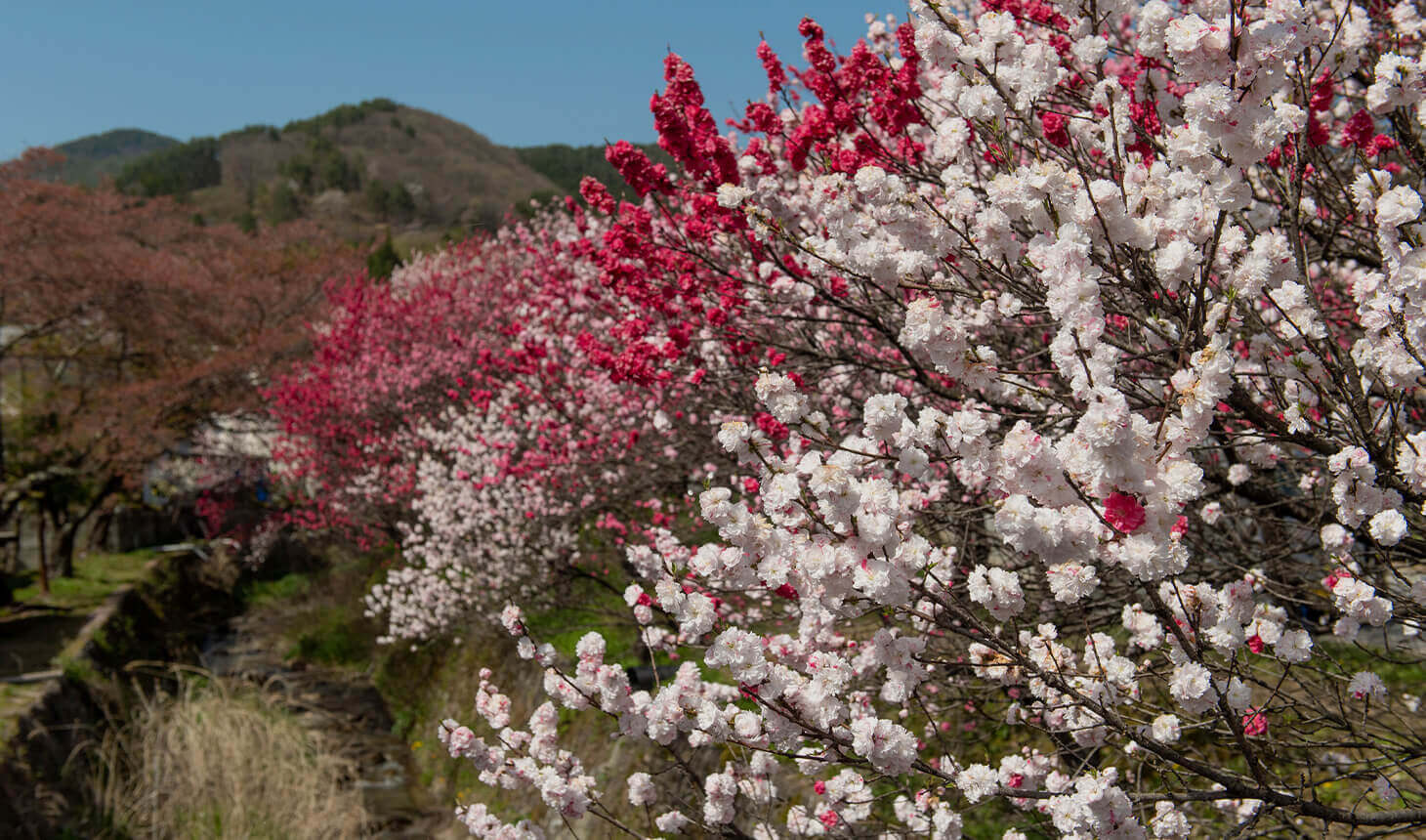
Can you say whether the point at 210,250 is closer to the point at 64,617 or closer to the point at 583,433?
the point at 64,617

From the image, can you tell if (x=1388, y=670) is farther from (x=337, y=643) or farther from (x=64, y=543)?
(x=64, y=543)

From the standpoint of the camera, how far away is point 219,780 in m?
7.43

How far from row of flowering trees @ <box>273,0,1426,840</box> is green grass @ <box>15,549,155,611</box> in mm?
12079

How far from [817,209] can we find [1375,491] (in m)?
3.18

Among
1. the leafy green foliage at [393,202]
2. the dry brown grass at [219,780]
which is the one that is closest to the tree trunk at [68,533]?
the dry brown grass at [219,780]

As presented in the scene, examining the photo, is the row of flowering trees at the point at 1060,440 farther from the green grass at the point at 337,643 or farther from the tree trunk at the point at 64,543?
the tree trunk at the point at 64,543

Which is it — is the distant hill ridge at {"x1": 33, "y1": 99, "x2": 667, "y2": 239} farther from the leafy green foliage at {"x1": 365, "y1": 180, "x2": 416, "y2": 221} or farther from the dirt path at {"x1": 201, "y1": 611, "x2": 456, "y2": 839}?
the dirt path at {"x1": 201, "y1": 611, "x2": 456, "y2": 839}

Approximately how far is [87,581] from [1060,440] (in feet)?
55.3

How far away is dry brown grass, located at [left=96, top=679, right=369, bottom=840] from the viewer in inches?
279

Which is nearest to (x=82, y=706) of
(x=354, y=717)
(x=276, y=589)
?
(x=354, y=717)

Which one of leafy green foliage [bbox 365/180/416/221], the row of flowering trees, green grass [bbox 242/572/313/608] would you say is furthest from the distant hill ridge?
the row of flowering trees

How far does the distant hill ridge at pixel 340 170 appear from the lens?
59.8m

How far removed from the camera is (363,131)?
109m

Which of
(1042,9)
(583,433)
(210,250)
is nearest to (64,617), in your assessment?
(583,433)
